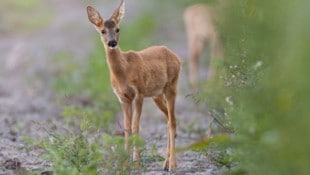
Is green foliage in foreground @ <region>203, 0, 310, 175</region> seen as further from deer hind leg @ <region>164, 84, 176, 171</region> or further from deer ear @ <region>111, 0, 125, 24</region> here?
deer ear @ <region>111, 0, 125, 24</region>

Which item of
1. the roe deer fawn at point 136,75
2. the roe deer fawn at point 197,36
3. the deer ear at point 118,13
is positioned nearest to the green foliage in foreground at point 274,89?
the roe deer fawn at point 136,75

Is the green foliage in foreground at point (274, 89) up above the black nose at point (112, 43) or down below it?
below

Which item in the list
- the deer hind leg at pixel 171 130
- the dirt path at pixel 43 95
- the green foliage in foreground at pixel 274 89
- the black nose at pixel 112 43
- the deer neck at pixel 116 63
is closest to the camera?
the green foliage in foreground at pixel 274 89

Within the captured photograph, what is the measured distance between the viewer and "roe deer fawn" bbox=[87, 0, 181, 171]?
9734mm

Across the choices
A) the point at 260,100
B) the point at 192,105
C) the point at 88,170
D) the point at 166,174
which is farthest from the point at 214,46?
the point at 260,100

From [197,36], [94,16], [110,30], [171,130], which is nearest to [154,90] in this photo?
[171,130]

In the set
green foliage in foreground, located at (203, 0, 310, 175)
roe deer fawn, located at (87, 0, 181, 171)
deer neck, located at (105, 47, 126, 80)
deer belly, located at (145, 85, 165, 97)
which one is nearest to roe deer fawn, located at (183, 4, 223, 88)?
roe deer fawn, located at (87, 0, 181, 171)

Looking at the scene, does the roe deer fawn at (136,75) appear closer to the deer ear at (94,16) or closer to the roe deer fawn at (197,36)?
the deer ear at (94,16)

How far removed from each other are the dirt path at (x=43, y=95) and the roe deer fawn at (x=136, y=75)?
0.34 m

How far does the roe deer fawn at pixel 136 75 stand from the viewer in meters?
9.73

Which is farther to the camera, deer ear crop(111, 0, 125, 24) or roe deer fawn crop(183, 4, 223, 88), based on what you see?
roe deer fawn crop(183, 4, 223, 88)

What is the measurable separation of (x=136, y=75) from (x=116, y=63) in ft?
0.79

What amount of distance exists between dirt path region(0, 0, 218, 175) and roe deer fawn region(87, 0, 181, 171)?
1.10 feet

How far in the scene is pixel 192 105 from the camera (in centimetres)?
1477
